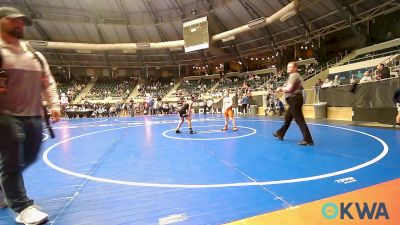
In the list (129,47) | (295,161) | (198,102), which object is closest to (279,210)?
(295,161)

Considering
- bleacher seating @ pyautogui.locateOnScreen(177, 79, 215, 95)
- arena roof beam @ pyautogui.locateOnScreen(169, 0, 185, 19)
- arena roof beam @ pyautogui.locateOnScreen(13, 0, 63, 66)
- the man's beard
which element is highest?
arena roof beam @ pyautogui.locateOnScreen(169, 0, 185, 19)

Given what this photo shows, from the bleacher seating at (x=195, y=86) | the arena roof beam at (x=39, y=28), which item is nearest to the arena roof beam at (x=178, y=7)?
the bleacher seating at (x=195, y=86)

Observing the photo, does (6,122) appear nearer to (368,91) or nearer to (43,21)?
(368,91)

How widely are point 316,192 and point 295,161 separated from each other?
1.65 m

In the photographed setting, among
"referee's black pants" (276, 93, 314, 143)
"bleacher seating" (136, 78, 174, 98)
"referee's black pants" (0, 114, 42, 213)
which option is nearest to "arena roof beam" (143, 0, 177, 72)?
"bleacher seating" (136, 78, 174, 98)

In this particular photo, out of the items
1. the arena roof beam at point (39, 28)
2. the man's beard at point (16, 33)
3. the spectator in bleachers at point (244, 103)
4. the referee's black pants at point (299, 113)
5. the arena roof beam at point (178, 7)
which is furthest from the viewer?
the arena roof beam at point (178, 7)

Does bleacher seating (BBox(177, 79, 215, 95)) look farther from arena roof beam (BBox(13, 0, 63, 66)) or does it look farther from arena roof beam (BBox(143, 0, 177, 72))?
arena roof beam (BBox(13, 0, 63, 66))

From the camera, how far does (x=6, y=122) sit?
8.01ft

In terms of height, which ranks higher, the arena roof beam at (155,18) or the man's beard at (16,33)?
the arena roof beam at (155,18)

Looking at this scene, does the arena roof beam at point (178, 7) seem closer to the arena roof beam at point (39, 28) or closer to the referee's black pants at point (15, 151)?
the arena roof beam at point (39, 28)

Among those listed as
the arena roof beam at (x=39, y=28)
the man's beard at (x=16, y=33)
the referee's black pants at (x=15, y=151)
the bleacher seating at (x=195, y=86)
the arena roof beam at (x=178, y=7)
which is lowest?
the referee's black pants at (x=15, y=151)

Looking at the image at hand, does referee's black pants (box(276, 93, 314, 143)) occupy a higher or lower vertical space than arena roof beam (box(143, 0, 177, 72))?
lower

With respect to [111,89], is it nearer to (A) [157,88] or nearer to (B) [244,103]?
(A) [157,88]

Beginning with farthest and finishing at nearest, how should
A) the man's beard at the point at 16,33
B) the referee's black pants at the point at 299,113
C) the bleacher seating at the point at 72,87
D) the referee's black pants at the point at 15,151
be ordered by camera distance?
the bleacher seating at the point at 72,87, the referee's black pants at the point at 299,113, the man's beard at the point at 16,33, the referee's black pants at the point at 15,151
